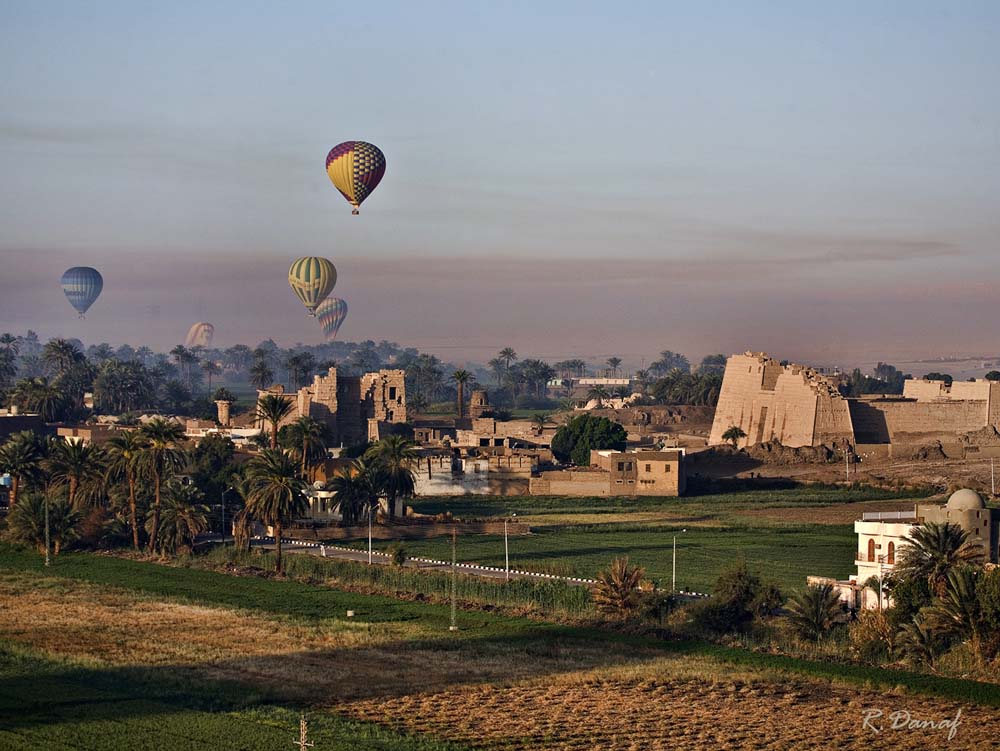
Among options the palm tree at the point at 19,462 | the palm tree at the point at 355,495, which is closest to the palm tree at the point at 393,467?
the palm tree at the point at 355,495

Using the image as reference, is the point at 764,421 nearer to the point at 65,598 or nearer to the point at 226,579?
the point at 226,579

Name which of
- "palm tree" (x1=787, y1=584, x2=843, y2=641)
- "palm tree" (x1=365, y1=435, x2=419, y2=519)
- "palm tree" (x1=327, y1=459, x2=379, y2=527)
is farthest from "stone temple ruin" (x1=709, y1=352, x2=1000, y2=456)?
"palm tree" (x1=787, y1=584, x2=843, y2=641)

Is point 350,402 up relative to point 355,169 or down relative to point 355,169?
down

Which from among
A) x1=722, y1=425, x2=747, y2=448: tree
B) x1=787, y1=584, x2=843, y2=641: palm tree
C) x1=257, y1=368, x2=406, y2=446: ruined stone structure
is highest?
x1=257, y1=368, x2=406, y2=446: ruined stone structure

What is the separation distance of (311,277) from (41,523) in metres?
60.3

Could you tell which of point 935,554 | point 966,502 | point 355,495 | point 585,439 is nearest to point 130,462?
point 355,495

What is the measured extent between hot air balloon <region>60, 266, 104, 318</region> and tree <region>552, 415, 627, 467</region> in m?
94.7

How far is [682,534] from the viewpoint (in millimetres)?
65438

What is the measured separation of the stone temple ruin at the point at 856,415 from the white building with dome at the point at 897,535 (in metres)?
42.6

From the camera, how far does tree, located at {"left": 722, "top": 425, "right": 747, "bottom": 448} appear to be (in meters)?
99.2

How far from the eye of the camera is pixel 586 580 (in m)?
50.8

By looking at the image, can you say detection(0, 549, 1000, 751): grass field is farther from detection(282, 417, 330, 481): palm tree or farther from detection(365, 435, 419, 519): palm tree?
detection(282, 417, 330, 481): palm tree

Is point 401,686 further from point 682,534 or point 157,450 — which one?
point 682,534

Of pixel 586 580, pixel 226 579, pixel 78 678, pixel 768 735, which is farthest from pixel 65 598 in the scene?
pixel 768 735
